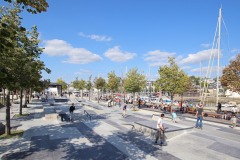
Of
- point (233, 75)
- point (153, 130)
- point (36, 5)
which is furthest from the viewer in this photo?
point (233, 75)

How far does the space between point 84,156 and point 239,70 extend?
23248mm

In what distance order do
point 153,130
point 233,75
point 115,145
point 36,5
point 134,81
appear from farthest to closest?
point 134,81, point 233,75, point 153,130, point 115,145, point 36,5

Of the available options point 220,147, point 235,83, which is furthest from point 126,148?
point 235,83

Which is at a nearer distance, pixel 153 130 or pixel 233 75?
pixel 153 130

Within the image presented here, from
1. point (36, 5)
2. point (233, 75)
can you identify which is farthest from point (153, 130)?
point (233, 75)

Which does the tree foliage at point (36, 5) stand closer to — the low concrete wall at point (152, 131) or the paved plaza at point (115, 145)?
the paved plaza at point (115, 145)

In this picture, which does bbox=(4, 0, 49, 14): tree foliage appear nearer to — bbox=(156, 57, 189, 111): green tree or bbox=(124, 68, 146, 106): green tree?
bbox=(156, 57, 189, 111): green tree

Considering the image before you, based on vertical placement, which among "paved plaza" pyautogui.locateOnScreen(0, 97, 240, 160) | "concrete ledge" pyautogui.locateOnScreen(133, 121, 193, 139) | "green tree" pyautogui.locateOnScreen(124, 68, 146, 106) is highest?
"green tree" pyautogui.locateOnScreen(124, 68, 146, 106)

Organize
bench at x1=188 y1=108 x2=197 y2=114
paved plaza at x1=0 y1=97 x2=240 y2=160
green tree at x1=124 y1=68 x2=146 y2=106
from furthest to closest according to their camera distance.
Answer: green tree at x1=124 y1=68 x2=146 y2=106
bench at x1=188 y1=108 x2=197 y2=114
paved plaza at x1=0 y1=97 x2=240 y2=160

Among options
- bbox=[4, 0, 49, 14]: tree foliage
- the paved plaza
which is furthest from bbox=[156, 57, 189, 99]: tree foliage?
bbox=[4, 0, 49, 14]: tree foliage

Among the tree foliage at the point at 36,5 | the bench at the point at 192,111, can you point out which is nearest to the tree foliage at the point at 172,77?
the bench at the point at 192,111

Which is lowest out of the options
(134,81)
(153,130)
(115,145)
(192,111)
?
(115,145)

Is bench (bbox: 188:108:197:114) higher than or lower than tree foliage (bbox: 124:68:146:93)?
lower

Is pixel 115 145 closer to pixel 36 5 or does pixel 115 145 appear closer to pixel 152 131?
pixel 152 131
